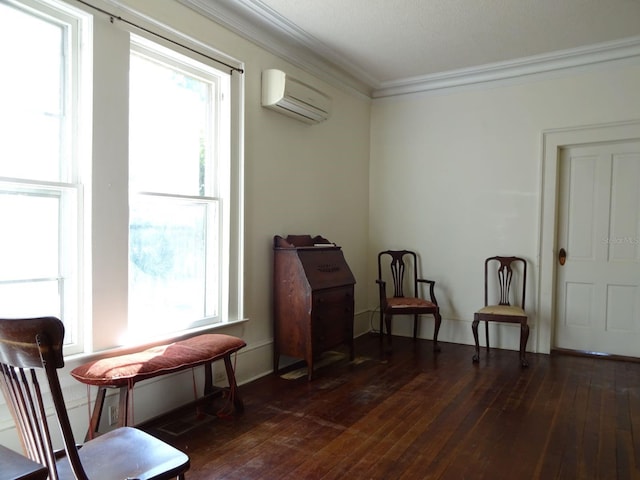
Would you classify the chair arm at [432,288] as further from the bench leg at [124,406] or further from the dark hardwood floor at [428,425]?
the bench leg at [124,406]

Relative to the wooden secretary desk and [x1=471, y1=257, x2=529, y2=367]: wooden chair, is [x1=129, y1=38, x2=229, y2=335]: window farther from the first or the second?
[x1=471, y1=257, x2=529, y2=367]: wooden chair

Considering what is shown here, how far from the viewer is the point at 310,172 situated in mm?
4227

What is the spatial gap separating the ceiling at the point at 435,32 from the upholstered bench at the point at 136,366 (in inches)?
87.9

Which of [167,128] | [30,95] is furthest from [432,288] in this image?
A: [30,95]

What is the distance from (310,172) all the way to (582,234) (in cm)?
273

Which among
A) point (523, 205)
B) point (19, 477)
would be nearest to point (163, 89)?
point (19, 477)

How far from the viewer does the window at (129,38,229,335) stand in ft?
9.03

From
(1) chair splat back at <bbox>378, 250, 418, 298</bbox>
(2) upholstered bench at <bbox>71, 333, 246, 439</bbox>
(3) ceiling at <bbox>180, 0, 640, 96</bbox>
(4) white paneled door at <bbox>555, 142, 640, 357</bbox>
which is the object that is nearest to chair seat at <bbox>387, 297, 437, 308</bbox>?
(1) chair splat back at <bbox>378, 250, 418, 298</bbox>

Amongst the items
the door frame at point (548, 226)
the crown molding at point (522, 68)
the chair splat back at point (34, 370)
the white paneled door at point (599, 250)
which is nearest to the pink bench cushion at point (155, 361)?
the chair splat back at point (34, 370)

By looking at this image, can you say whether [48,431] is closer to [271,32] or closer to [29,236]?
[29,236]

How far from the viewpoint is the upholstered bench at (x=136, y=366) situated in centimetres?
214

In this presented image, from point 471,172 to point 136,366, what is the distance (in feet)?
12.5

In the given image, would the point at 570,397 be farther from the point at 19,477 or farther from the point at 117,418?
the point at 19,477

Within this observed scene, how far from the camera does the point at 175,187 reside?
300 cm
